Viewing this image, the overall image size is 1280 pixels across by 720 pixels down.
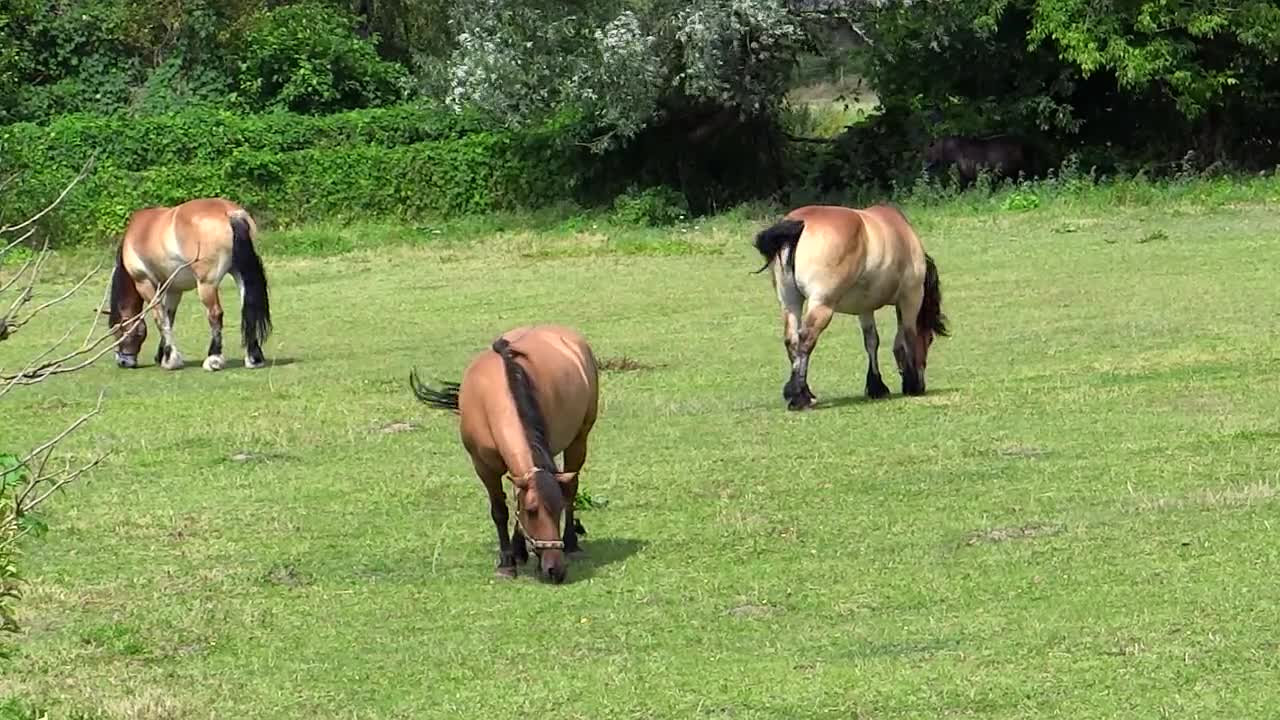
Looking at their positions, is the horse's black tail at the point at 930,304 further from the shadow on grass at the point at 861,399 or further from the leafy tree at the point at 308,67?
the leafy tree at the point at 308,67

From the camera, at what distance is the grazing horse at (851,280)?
13.7m

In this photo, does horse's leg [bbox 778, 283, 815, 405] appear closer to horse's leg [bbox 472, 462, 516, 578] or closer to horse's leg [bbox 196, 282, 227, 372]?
horse's leg [bbox 472, 462, 516, 578]

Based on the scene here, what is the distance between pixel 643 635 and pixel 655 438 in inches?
206

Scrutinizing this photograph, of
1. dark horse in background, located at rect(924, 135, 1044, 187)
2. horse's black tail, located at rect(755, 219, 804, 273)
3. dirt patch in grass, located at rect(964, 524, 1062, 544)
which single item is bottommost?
dark horse in background, located at rect(924, 135, 1044, 187)

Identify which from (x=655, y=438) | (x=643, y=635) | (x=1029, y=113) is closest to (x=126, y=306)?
(x=655, y=438)

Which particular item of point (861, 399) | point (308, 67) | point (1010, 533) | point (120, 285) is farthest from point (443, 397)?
point (308, 67)

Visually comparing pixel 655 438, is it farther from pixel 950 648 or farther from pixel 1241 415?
pixel 950 648

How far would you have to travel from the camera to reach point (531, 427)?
879 centimetres

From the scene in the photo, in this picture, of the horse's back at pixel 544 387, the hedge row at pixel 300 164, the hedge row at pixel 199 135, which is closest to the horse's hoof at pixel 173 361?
the horse's back at pixel 544 387

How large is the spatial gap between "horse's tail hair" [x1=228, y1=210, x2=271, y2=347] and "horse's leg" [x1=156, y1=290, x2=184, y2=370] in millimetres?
903

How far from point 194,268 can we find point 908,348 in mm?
7056

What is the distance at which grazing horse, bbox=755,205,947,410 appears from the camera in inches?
539

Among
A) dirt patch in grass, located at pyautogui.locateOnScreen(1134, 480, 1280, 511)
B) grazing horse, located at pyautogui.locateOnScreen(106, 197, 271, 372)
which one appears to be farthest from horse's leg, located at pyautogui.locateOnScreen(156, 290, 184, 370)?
dirt patch in grass, located at pyautogui.locateOnScreen(1134, 480, 1280, 511)

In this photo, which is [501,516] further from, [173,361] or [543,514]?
[173,361]
